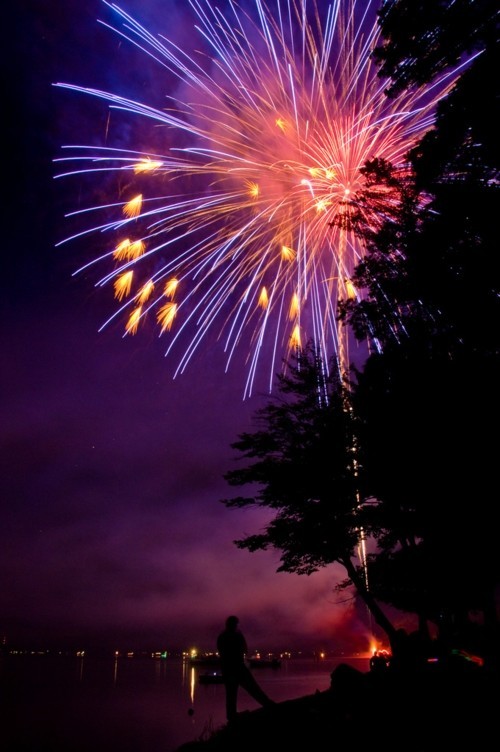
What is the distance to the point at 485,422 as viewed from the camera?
10242 mm

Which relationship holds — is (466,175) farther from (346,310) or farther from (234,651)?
(234,651)

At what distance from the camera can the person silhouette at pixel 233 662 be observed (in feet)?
27.7

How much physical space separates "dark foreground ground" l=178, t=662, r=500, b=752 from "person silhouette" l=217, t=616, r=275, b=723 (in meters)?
0.36

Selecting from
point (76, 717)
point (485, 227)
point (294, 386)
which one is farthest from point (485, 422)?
point (76, 717)

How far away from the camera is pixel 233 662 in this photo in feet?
27.6

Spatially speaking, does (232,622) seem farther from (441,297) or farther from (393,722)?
(441,297)

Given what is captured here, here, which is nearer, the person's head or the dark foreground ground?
the dark foreground ground

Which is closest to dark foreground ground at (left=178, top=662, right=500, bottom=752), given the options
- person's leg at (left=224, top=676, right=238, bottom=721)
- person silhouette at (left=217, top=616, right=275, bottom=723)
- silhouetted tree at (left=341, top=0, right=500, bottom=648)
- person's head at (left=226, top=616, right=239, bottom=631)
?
person's leg at (left=224, top=676, right=238, bottom=721)

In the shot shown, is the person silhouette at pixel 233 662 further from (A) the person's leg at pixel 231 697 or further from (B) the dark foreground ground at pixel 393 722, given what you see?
(B) the dark foreground ground at pixel 393 722

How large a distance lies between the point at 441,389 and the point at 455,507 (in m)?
2.59

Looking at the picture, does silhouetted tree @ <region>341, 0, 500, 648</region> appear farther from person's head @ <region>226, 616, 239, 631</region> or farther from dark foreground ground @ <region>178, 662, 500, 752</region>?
person's head @ <region>226, 616, 239, 631</region>

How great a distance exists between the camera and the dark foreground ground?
21.3 ft

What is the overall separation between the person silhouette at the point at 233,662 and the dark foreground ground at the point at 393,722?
0.36 meters

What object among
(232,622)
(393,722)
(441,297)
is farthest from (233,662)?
(441,297)
